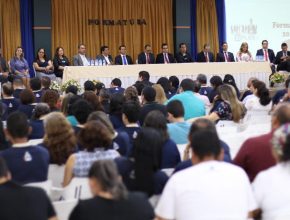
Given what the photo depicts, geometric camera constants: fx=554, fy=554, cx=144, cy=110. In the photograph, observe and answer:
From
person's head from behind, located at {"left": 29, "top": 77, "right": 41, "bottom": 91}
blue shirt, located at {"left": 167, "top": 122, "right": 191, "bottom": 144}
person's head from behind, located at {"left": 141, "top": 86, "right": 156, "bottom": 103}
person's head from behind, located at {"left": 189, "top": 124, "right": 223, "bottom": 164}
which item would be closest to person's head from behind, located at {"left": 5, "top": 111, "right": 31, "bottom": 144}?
person's head from behind, located at {"left": 189, "top": 124, "right": 223, "bottom": 164}

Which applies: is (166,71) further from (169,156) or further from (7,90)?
(169,156)

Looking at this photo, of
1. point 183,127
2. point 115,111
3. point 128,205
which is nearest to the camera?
point 128,205

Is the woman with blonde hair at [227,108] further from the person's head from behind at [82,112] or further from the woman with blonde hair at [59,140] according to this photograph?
the woman with blonde hair at [59,140]

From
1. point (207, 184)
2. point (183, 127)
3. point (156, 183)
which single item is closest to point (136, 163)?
point (156, 183)

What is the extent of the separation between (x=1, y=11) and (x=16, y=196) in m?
12.3

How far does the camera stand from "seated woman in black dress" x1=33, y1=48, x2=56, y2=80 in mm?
13242

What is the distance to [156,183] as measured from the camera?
351 cm

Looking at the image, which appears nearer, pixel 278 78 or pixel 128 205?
pixel 128 205

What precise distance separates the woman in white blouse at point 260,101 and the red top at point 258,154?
11.5 ft

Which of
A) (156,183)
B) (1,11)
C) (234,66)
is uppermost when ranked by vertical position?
(1,11)

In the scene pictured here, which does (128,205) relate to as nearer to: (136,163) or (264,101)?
(136,163)

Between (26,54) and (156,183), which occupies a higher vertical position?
(26,54)

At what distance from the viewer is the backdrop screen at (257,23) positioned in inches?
647

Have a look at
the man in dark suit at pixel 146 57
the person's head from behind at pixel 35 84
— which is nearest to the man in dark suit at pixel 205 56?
the man in dark suit at pixel 146 57
